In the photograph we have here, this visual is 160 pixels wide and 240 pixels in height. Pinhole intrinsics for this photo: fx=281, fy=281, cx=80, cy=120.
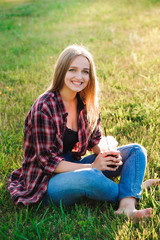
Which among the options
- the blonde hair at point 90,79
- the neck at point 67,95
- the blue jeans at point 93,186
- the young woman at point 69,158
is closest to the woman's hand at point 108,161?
the young woman at point 69,158

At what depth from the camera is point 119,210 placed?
2236 mm

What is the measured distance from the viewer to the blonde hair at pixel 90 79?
2469 mm

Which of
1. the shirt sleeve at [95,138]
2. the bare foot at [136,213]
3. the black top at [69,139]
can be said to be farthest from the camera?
the shirt sleeve at [95,138]

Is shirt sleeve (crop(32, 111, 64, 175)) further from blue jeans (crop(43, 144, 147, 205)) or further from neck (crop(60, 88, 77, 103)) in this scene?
neck (crop(60, 88, 77, 103))

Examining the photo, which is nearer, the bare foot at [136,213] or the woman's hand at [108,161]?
the bare foot at [136,213]

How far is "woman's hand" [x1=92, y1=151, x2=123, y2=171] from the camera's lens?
238 centimetres

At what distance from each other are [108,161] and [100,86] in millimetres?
2566

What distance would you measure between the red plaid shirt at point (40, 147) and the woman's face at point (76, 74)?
146mm

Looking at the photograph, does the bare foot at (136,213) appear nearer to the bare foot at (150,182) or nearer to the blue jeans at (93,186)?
the blue jeans at (93,186)

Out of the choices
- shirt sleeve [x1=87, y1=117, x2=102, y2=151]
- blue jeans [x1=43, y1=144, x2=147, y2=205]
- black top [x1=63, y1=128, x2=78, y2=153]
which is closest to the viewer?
blue jeans [x1=43, y1=144, x2=147, y2=205]

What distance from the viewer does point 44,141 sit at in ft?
7.40

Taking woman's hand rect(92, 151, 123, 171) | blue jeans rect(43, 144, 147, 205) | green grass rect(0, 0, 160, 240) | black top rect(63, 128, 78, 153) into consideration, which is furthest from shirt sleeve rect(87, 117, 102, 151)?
green grass rect(0, 0, 160, 240)

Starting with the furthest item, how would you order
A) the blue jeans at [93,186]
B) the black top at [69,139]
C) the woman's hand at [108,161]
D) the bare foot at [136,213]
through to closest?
1. the black top at [69,139]
2. the woman's hand at [108,161]
3. the blue jeans at [93,186]
4. the bare foot at [136,213]

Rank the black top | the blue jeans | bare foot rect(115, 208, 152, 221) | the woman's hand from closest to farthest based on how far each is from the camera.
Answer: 1. bare foot rect(115, 208, 152, 221)
2. the blue jeans
3. the woman's hand
4. the black top
